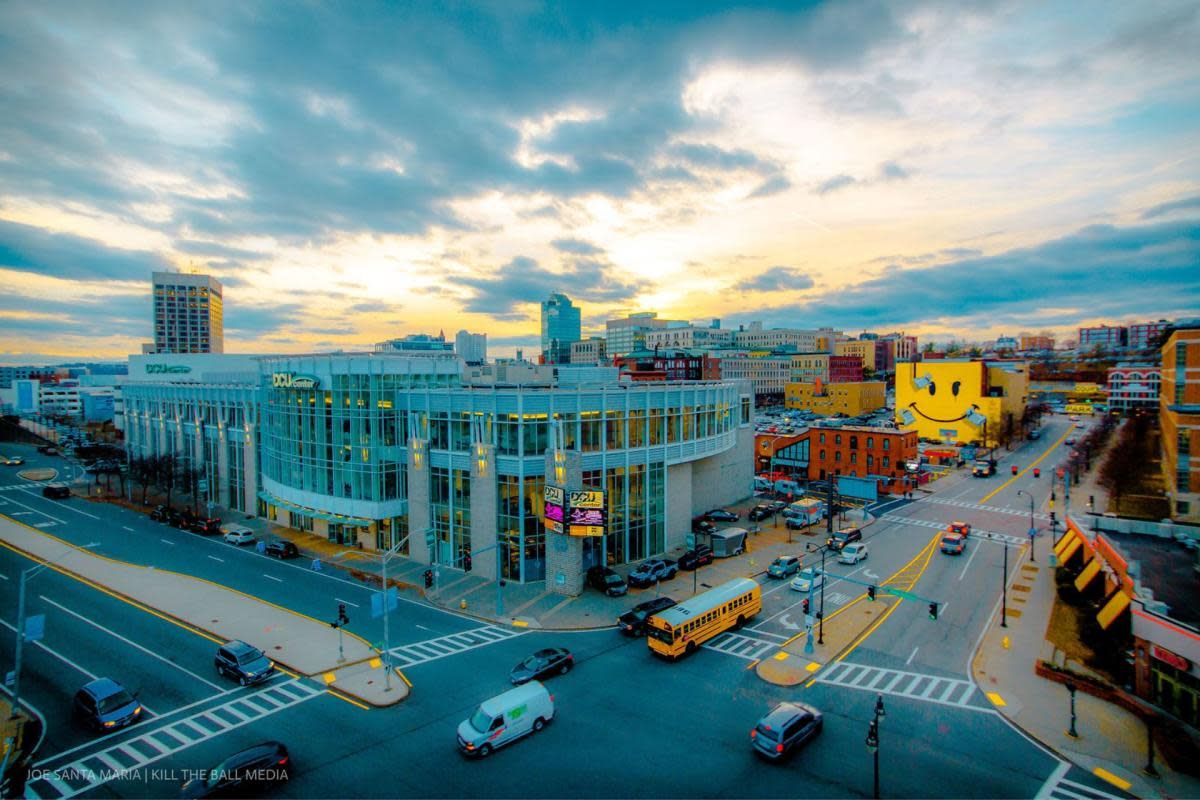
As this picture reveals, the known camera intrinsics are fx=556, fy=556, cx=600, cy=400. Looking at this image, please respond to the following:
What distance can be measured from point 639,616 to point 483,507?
14.9 m

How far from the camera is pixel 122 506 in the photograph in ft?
225

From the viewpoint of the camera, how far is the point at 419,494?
1843 inches

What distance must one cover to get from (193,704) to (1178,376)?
7950 centimetres

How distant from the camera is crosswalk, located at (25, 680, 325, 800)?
20891 mm

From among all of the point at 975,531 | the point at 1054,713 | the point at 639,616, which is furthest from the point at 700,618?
the point at 975,531

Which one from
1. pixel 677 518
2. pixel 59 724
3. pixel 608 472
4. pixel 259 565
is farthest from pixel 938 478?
pixel 59 724

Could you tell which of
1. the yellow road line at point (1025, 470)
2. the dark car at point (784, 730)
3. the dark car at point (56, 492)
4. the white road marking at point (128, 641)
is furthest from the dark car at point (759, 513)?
the dark car at point (56, 492)

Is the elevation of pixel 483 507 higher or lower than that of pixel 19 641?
higher

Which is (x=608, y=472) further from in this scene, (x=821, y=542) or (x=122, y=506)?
(x=122, y=506)

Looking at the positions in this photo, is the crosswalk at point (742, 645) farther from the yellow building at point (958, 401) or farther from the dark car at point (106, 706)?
the yellow building at point (958, 401)

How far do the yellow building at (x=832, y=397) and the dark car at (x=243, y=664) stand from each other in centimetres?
14548

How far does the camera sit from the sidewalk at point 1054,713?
20750 mm

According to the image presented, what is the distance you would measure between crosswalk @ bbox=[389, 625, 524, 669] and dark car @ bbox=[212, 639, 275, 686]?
20.0 feet

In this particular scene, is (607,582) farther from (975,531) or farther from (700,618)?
(975,531)
